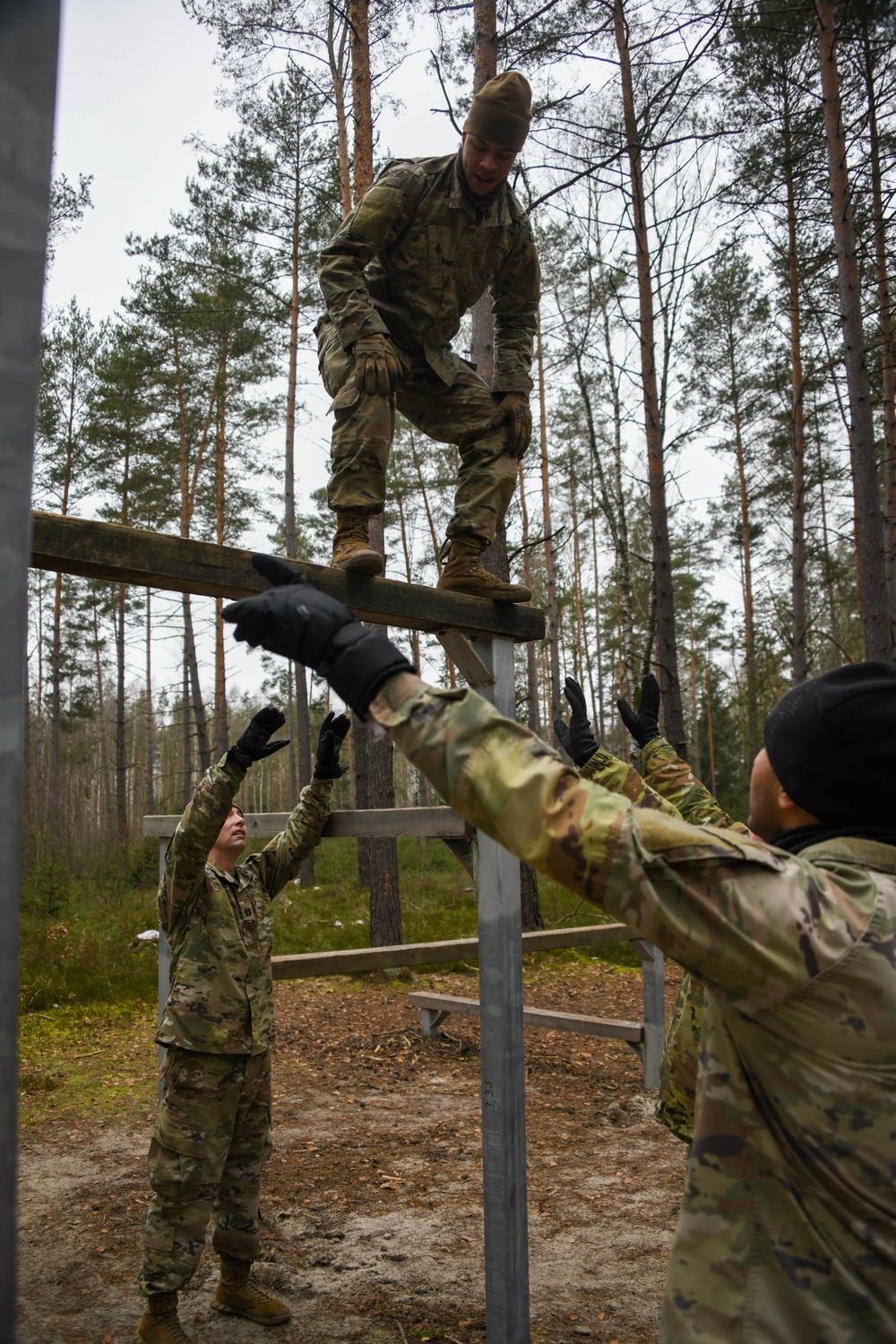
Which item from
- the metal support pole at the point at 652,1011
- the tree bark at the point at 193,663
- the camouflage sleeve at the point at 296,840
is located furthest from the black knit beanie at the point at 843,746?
the tree bark at the point at 193,663

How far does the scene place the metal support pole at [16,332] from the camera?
0.73 metres

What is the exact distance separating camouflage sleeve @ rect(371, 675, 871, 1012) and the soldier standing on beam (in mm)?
1469

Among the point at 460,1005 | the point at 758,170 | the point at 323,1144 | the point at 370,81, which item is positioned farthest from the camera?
the point at 758,170

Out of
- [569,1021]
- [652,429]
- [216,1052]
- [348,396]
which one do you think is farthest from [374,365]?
[652,429]

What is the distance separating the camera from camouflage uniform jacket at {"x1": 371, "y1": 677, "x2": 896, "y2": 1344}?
128cm

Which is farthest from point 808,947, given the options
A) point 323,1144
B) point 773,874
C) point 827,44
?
point 827,44

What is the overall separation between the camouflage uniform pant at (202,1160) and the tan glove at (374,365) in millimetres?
2423

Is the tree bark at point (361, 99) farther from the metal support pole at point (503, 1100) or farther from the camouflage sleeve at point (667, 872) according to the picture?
the camouflage sleeve at point (667, 872)

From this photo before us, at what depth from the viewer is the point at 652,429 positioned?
10508 mm

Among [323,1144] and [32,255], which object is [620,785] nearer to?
[32,255]

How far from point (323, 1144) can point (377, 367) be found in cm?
465

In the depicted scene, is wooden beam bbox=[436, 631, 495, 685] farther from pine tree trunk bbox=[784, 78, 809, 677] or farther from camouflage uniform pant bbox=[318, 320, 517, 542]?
pine tree trunk bbox=[784, 78, 809, 677]

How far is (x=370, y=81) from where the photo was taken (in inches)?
381

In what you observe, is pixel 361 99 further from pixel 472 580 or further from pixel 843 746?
pixel 843 746
